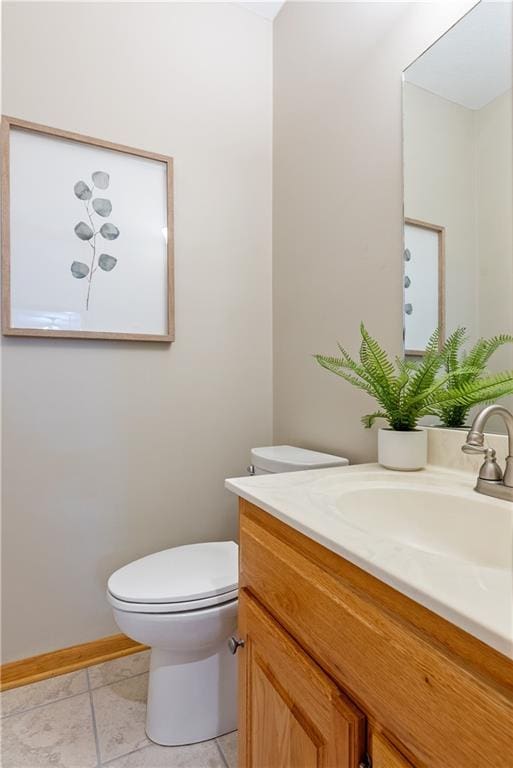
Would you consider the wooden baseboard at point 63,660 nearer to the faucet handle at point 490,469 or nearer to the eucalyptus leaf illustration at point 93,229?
the eucalyptus leaf illustration at point 93,229

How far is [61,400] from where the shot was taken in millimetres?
1468

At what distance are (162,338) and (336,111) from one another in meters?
1.02

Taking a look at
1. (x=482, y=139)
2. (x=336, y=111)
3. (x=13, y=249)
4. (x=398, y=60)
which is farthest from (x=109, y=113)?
(x=482, y=139)

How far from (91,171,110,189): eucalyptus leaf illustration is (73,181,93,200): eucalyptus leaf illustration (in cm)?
4

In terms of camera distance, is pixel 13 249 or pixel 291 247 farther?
pixel 291 247

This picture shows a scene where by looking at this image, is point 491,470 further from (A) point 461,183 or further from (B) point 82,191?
(B) point 82,191

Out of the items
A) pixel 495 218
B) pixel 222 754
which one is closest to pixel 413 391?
pixel 495 218

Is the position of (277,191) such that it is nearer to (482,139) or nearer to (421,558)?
(482,139)

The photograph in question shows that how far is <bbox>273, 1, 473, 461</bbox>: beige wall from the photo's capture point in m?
1.21

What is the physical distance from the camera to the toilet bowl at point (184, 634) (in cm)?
108

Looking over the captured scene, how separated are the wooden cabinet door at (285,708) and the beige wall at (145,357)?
33.4 inches

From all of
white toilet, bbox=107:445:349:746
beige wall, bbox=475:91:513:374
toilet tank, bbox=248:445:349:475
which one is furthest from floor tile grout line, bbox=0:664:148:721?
beige wall, bbox=475:91:513:374

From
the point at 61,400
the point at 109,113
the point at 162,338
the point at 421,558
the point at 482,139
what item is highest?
the point at 109,113

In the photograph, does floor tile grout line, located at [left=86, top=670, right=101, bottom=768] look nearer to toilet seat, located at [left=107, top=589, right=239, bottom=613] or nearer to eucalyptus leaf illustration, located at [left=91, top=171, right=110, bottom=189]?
toilet seat, located at [left=107, top=589, right=239, bottom=613]
